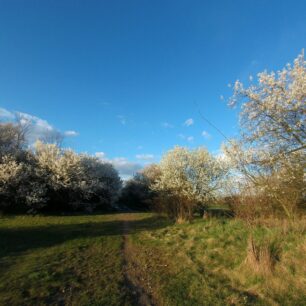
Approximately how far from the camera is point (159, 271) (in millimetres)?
8094

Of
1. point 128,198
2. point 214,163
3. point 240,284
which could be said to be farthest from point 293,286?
point 128,198

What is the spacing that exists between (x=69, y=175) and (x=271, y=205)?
67.7ft

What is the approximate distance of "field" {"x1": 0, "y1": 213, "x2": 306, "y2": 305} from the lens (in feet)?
19.7

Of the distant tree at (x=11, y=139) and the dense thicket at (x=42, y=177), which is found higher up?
the distant tree at (x=11, y=139)

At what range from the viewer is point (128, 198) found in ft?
171

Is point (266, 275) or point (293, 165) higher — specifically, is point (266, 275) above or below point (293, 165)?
below

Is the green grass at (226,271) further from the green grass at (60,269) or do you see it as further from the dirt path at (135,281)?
the green grass at (60,269)

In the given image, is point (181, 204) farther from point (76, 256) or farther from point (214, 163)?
point (76, 256)

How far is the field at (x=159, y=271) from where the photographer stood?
5.99m

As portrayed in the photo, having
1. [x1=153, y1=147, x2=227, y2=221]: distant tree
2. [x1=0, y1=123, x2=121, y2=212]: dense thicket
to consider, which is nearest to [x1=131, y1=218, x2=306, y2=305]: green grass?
[x1=153, y1=147, x2=227, y2=221]: distant tree

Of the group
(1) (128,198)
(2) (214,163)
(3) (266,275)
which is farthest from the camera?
(1) (128,198)

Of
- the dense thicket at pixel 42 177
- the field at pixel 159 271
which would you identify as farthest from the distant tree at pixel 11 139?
the field at pixel 159 271

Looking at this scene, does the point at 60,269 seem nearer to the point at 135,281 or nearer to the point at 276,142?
the point at 135,281

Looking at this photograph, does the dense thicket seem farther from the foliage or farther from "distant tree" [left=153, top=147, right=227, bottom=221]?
the foliage
